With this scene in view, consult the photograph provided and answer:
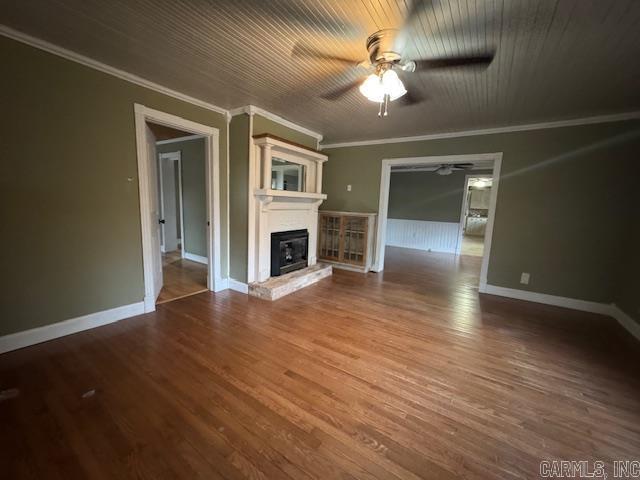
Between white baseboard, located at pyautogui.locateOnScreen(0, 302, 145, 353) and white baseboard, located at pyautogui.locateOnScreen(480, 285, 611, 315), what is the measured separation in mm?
4645

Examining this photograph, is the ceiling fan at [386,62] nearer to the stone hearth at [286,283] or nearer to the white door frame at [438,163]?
the white door frame at [438,163]

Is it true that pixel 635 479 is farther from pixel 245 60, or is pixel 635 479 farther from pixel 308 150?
pixel 308 150

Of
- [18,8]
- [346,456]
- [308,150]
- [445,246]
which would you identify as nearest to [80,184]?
[18,8]

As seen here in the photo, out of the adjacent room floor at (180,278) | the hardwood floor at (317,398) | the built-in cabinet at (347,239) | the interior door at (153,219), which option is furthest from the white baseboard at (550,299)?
the interior door at (153,219)

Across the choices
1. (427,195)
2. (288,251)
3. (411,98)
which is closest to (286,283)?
(288,251)

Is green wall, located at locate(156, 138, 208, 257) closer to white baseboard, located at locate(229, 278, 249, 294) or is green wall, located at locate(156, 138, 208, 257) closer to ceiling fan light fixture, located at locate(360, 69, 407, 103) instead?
white baseboard, located at locate(229, 278, 249, 294)

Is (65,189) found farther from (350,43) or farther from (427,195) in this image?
(427,195)

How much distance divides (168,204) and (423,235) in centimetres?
655

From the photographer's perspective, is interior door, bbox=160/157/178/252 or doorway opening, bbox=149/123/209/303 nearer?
doorway opening, bbox=149/123/209/303

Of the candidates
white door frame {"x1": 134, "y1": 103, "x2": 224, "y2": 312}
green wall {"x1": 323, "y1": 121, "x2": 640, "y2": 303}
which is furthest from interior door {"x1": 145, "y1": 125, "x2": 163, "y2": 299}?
green wall {"x1": 323, "y1": 121, "x2": 640, "y2": 303}

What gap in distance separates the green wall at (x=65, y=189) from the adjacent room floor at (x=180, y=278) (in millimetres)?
712

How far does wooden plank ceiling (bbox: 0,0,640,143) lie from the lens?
1.55 m

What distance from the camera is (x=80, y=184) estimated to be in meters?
2.29

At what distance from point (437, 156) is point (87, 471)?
4.81 meters
